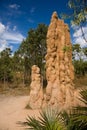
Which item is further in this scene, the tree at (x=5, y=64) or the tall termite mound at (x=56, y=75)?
the tree at (x=5, y=64)

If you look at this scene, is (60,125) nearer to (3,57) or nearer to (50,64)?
(50,64)

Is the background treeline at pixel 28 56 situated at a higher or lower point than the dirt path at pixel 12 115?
higher


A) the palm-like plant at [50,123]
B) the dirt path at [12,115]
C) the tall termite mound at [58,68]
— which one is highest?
the tall termite mound at [58,68]

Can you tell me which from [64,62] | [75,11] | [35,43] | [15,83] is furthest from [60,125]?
[15,83]

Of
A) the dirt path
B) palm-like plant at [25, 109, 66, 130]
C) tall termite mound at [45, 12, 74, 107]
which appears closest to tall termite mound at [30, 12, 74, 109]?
tall termite mound at [45, 12, 74, 107]

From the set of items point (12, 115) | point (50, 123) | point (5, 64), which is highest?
point (5, 64)

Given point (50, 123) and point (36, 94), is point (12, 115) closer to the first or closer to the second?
point (36, 94)

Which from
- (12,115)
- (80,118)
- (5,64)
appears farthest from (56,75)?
(5,64)

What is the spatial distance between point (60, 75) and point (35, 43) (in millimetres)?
27870

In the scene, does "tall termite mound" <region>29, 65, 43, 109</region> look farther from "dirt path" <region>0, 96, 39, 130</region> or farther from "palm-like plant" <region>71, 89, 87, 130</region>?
"palm-like plant" <region>71, 89, 87, 130</region>

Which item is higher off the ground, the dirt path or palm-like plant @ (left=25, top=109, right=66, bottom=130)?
palm-like plant @ (left=25, top=109, right=66, bottom=130)

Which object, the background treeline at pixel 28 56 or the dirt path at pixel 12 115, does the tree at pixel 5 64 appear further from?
the dirt path at pixel 12 115

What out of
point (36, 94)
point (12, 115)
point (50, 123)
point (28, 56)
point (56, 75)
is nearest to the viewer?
point (50, 123)

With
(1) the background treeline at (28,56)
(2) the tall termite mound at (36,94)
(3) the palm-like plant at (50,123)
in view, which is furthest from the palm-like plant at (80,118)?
(1) the background treeline at (28,56)
